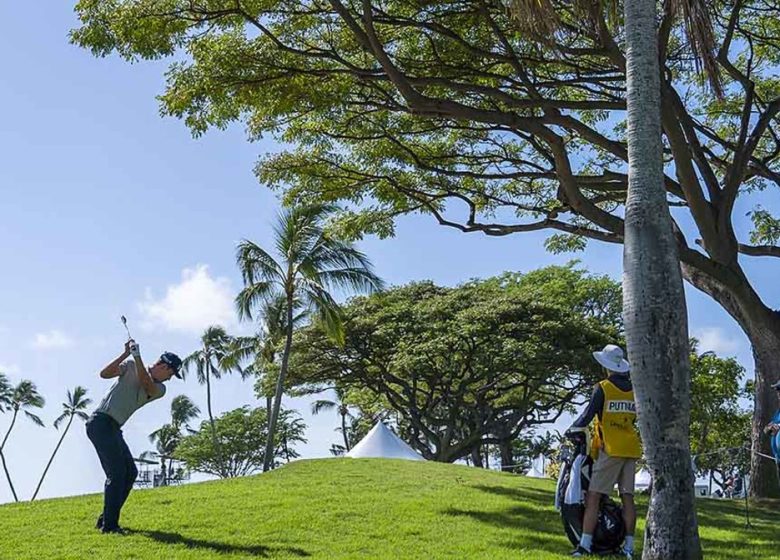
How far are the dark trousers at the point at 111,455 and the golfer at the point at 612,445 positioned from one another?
4.60 meters

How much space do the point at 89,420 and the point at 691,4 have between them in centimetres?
772

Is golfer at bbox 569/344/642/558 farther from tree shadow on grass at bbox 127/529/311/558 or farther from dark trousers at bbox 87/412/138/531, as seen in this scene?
dark trousers at bbox 87/412/138/531

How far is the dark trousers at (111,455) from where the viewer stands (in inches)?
355

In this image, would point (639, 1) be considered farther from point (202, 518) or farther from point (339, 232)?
point (339, 232)

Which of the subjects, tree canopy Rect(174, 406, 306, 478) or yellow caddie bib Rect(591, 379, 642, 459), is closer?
yellow caddie bib Rect(591, 379, 642, 459)

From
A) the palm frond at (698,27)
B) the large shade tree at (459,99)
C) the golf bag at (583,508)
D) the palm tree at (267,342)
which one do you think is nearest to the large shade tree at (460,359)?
the palm tree at (267,342)

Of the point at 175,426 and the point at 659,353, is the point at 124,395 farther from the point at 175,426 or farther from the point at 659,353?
the point at 175,426

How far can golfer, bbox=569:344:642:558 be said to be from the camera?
782cm

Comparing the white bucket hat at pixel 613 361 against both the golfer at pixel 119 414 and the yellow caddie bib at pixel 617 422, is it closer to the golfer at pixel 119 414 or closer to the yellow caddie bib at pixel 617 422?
the yellow caddie bib at pixel 617 422

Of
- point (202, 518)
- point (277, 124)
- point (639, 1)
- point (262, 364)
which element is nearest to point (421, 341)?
point (262, 364)

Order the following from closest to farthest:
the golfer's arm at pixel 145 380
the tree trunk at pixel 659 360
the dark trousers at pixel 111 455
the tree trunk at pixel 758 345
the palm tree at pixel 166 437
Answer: the tree trunk at pixel 659 360 < the dark trousers at pixel 111 455 < the golfer's arm at pixel 145 380 < the tree trunk at pixel 758 345 < the palm tree at pixel 166 437

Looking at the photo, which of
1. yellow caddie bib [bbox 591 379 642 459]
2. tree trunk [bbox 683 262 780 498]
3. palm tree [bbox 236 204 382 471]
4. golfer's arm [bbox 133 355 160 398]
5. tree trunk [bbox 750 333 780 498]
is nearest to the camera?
yellow caddie bib [bbox 591 379 642 459]

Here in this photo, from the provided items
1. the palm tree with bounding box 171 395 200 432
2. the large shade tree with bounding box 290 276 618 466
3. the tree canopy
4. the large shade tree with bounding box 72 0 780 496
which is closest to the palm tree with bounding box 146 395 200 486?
the palm tree with bounding box 171 395 200 432

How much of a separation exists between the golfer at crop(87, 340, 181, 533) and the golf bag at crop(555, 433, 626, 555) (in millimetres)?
4241
